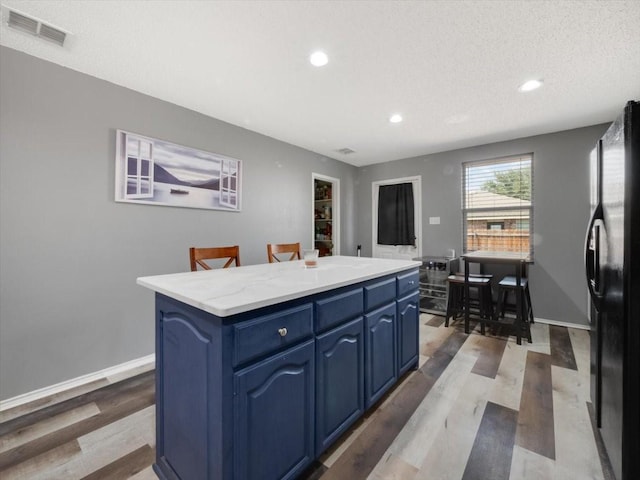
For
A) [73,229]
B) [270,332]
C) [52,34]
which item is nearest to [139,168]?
[73,229]

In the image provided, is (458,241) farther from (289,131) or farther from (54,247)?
(54,247)

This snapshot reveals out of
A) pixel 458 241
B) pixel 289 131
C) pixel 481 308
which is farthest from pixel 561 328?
pixel 289 131

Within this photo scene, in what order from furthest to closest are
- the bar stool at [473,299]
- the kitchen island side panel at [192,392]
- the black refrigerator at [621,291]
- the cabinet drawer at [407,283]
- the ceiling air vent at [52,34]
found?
the bar stool at [473,299] < the cabinet drawer at [407,283] < the ceiling air vent at [52,34] < the black refrigerator at [621,291] < the kitchen island side panel at [192,392]

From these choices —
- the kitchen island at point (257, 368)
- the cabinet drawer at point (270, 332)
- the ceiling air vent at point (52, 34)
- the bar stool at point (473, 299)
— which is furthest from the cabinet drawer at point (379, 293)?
the ceiling air vent at point (52, 34)

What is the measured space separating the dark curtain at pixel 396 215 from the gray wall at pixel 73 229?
128 inches

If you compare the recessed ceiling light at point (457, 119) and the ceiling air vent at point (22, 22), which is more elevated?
the recessed ceiling light at point (457, 119)

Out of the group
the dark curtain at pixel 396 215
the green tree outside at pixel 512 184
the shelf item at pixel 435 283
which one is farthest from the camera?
the dark curtain at pixel 396 215

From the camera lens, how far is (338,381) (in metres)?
1.48

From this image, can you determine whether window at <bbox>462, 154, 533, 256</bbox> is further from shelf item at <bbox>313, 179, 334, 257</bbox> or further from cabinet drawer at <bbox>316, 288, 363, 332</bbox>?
cabinet drawer at <bbox>316, 288, 363, 332</bbox>

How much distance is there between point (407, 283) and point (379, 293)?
1.55 ft

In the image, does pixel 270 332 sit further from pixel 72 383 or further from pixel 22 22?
pixel 22 22

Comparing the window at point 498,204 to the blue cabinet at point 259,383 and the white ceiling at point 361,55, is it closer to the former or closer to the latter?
the white ceiling at point 361,55

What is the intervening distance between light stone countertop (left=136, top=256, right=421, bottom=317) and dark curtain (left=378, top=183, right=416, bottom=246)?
3.16 m

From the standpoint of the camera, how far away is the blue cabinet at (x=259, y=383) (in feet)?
3.26
